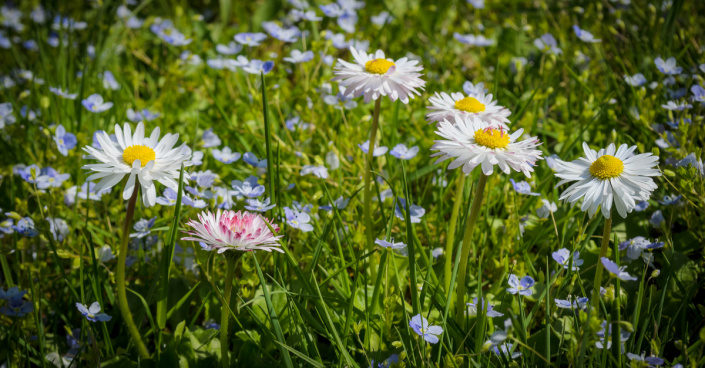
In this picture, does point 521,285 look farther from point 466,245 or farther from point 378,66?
point 378,66

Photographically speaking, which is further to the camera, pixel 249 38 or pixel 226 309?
pixel 249 38

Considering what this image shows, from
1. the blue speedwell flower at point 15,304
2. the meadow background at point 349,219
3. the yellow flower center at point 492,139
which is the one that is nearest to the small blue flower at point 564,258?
the meadow background at point 349,219

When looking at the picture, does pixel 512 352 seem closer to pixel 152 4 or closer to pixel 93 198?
pixel 93 198

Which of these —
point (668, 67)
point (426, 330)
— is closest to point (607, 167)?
point (426, 330)

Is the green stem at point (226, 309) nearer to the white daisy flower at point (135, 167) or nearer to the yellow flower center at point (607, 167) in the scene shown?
the white daisy flower at point (135, 167)

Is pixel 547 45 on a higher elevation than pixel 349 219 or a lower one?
higher

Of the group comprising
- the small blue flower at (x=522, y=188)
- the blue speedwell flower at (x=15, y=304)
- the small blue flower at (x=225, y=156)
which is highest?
the small blue flower at (x=522, y=188)

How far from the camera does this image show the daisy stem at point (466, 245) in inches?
50.0

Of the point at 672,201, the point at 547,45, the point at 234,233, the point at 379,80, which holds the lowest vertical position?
the point at 672,201

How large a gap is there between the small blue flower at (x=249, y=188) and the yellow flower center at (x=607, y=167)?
907 millimetres

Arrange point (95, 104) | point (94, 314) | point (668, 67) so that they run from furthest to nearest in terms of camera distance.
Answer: point (95, 104), point (668, 67), point (94, 314)

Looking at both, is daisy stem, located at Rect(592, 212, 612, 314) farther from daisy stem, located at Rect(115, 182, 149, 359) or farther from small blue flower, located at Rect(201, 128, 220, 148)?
small blue flower, located at Rect(201, 128, 220, 148)

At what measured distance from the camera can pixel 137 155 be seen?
4.09 ft

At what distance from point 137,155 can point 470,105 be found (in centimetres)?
85
